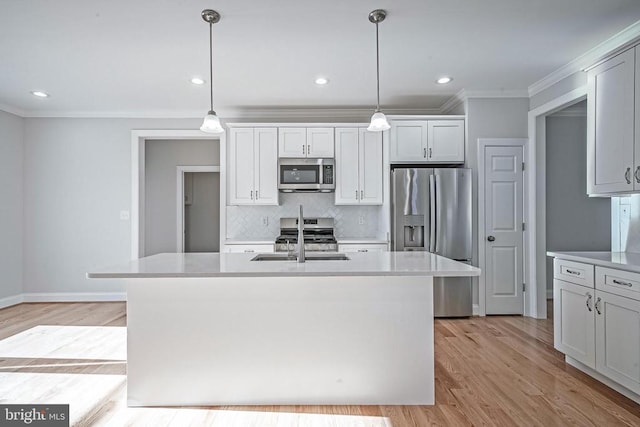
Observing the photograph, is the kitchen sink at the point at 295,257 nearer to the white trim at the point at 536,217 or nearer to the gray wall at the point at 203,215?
the white trim at the point at 536,217

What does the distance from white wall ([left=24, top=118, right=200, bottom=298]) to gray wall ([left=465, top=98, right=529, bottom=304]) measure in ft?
12.7

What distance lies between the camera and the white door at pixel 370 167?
4.70 m

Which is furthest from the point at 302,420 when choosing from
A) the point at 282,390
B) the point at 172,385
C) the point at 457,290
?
the point at 457,290

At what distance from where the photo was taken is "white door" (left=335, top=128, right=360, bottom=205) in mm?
4715

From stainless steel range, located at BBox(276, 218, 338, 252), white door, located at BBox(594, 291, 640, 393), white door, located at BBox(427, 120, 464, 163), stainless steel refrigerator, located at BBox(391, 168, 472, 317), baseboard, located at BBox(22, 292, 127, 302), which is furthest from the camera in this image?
baseboard, located at BBox(22, 292, 127, 302)

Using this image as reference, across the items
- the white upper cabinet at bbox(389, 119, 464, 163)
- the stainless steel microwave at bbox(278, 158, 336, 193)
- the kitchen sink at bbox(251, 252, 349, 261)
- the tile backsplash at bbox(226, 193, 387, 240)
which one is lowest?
the kitchen sink at bbox(251, 252, 349, 261)

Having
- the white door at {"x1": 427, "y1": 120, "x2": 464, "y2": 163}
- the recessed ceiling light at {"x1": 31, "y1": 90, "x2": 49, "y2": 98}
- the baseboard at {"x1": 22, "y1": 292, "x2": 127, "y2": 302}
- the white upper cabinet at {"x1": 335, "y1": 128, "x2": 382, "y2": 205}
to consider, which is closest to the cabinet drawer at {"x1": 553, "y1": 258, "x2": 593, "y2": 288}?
the white door at {"x1": 427, "y1": 120, "x2": 464, "y2": 163}

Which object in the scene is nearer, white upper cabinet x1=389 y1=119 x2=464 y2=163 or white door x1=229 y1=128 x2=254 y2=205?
white upper cabinet x1=389 y1=119 x2=464 y2=163

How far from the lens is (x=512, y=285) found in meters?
4.42

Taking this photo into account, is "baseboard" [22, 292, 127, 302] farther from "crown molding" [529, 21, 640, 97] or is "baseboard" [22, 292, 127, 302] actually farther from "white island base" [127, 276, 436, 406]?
"crown molding" [529, 21, 640, 97]

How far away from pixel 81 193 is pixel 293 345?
4.20 meters

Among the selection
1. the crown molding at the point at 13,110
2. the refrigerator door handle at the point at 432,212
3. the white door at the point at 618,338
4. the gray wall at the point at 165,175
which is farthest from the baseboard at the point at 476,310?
the crown molding at the point at 13,110

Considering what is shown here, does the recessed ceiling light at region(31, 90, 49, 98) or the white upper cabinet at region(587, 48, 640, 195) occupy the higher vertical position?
the recessed ceiling light at region(31, 90, 49, 98)

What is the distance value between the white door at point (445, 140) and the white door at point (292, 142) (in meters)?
1.48
